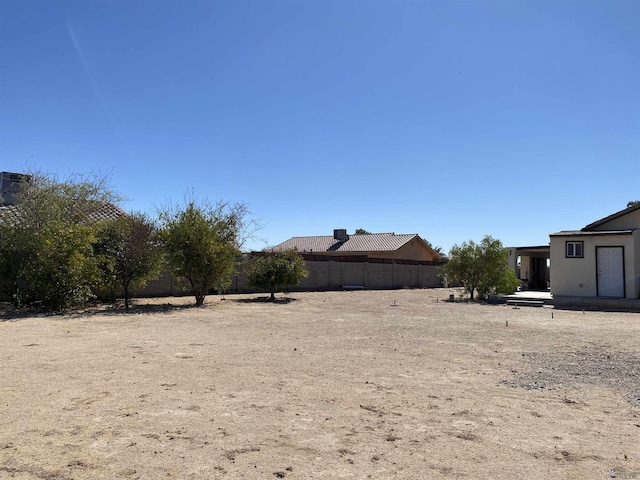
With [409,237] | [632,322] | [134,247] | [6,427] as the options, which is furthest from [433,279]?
[6,427]

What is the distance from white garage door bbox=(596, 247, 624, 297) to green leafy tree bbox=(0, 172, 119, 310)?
20.0 meters

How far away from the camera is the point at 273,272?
22328mm

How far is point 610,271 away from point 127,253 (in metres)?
19.5

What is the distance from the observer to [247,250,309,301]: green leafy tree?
22359 millimetres

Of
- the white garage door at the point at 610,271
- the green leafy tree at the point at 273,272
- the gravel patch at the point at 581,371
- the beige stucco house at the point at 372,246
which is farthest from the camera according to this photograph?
the beige stucco house at the point at 372,246

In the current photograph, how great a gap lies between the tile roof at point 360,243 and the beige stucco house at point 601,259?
21449 millimetres

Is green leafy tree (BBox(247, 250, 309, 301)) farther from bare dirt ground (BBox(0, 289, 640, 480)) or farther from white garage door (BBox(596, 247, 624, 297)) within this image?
white garage door (BBox(596, 247, 624, 297))

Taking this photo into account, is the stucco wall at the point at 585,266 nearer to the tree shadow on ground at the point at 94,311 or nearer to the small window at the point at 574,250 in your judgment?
the small window at the point at 574,250

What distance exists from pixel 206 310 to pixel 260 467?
14.1 meters

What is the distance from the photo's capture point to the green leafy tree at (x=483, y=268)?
23.6m

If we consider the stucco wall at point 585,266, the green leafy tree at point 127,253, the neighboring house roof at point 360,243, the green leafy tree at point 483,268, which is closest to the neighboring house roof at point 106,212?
the green leafy tree at point 127,253

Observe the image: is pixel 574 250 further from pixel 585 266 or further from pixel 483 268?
pixel 483 268

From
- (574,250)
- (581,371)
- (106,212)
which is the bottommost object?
(581,371)

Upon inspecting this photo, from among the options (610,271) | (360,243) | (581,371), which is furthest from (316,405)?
(360,243)
